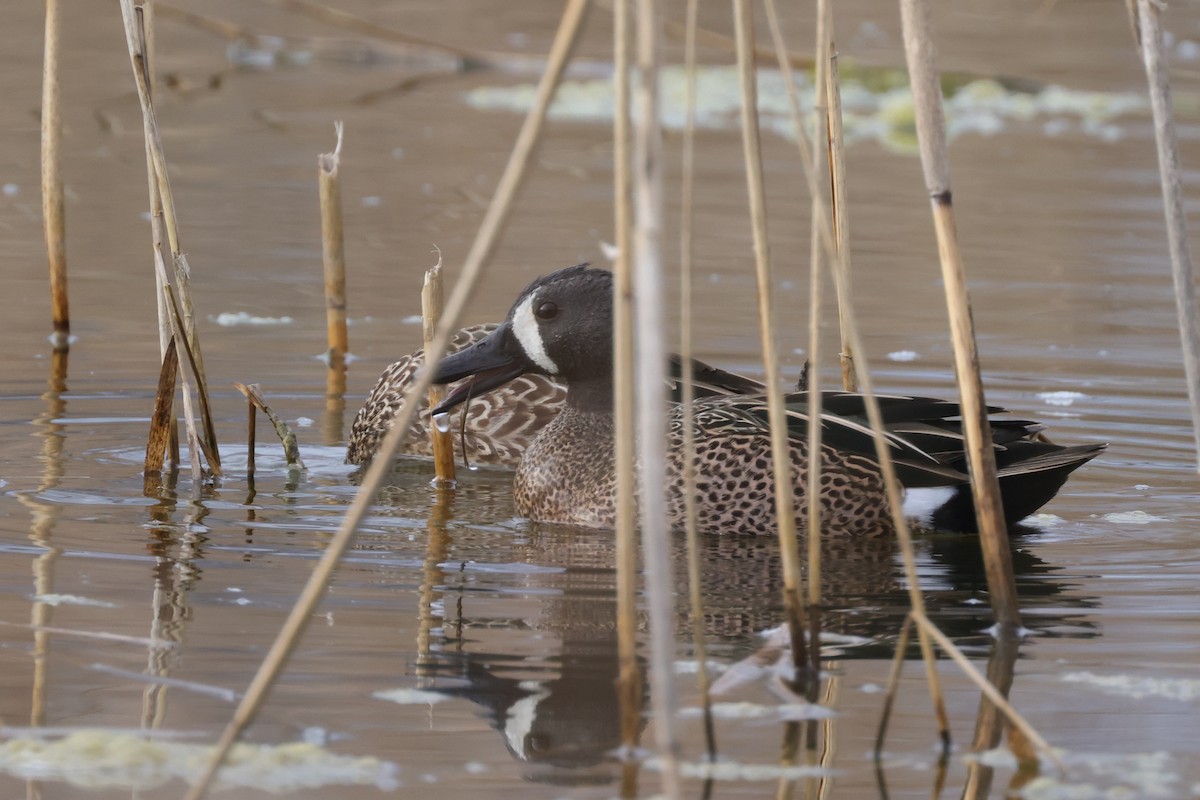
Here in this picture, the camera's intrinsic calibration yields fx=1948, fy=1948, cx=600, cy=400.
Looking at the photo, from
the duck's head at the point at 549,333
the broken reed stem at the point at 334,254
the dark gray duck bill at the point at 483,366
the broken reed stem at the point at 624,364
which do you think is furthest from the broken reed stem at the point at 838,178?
the broken reed stem at the point at 334,254

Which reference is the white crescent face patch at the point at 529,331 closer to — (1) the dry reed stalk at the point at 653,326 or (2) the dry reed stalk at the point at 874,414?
(2) the dry reed stalk at the point at 874,414

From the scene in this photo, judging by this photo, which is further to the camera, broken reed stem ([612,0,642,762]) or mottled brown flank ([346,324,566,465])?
mottled brown flank ([346,324,566,465])

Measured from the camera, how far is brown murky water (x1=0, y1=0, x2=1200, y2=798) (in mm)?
3818

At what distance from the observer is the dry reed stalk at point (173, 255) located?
540cm

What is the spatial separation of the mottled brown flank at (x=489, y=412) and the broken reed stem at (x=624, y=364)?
3527mm

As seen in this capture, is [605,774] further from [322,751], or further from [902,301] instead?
[902,301]

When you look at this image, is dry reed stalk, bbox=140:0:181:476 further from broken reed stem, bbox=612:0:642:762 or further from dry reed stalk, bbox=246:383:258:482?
broken reed stem, bbox=612:0:642:762

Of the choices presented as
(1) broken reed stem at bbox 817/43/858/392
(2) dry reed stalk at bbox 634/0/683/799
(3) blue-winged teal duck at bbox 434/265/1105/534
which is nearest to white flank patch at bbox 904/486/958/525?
(3) blue-winged teal duck at bbox 434/265/1105/534

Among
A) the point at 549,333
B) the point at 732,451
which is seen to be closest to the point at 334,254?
the point at 549,333

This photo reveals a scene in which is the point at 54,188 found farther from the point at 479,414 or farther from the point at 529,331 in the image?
the point at 529,331

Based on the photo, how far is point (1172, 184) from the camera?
3.85 metres

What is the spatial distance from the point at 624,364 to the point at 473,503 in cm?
306

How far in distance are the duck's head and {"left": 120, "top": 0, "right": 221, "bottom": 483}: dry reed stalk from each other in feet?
2.51

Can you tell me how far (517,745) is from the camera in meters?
3.76
